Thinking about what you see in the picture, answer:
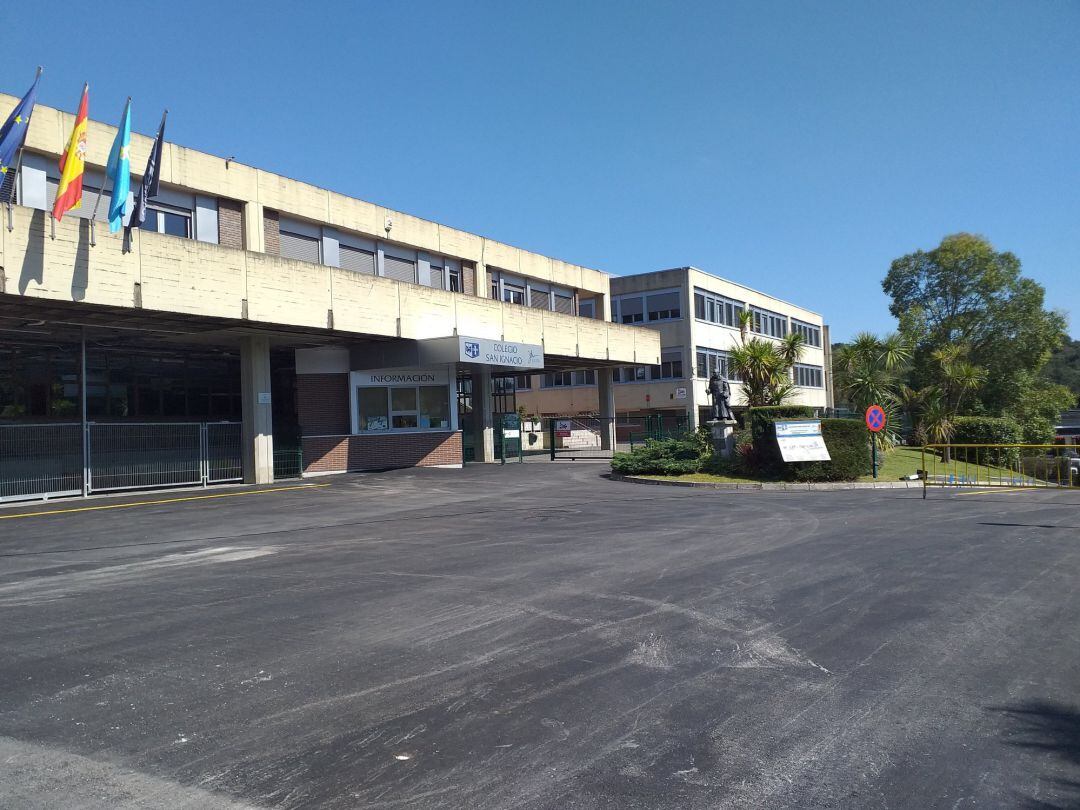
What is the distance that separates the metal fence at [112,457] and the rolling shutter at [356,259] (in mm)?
6691

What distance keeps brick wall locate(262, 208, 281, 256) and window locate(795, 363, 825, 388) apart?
4356 centimetres

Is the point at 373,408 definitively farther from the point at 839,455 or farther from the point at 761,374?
the point at 839,455

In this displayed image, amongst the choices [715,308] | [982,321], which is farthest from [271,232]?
[982,321]

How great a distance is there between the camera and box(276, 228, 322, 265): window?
80.4 ft

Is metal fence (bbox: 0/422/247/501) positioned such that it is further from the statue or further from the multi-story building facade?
the multi-story building facade

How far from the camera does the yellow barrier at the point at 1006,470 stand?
20.0 metres

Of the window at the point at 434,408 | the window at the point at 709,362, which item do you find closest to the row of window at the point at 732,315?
the window at the point at 709,362

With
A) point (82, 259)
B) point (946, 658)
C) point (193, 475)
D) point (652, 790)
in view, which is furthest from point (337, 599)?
point (193, 475)

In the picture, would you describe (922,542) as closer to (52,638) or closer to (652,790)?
(652,790)

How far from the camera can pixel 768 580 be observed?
343 inches

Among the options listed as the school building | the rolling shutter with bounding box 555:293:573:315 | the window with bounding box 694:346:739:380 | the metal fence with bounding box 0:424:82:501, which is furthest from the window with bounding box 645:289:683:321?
the metal fence with bounding box 0:424:82:501

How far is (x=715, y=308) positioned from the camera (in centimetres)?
4800

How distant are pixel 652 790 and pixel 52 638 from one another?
5.26 m

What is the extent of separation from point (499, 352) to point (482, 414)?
5.45 metres
